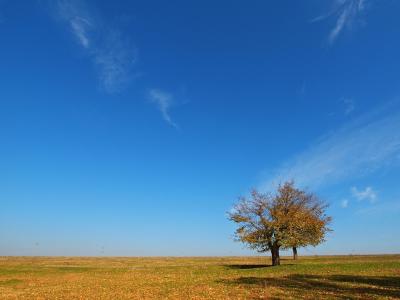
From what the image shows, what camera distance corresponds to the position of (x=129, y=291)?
1230 inches

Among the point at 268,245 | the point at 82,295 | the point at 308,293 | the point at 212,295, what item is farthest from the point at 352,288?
the point at 268,245

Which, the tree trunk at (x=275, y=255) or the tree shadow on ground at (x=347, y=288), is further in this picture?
the tree trunk at (x=275, y=255)

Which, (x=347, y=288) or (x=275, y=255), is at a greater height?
(x=275, y=255)

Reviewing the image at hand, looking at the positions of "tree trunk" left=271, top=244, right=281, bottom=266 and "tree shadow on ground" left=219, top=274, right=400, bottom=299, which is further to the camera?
"tree trunk" left=271, top=244, right=281, bottom=266

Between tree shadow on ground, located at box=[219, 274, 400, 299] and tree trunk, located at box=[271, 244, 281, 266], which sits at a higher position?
tree trunk, located at box=[271, 244, 281, 266]

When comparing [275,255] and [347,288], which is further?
[275,255]

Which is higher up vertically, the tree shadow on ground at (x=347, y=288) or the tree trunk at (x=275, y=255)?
the tree trunk at (x=275, y=255)

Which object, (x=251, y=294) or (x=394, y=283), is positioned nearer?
(x=251, y=294)

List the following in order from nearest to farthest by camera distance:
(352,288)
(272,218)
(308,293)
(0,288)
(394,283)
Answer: (308,293) → (352,288) → (394,283) → (0,288) → (272,218)

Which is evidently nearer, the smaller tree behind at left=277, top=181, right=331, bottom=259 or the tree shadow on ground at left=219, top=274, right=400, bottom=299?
the tree shadow on ground at left=219, top=274, right=400, bottom=299

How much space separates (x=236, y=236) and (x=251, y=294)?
3853cm

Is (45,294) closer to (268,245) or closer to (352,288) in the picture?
(352,288)

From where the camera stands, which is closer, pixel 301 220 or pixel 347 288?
pixel 347 288

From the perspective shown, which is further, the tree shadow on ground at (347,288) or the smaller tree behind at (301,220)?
the smaller tree behind at (301,220)
